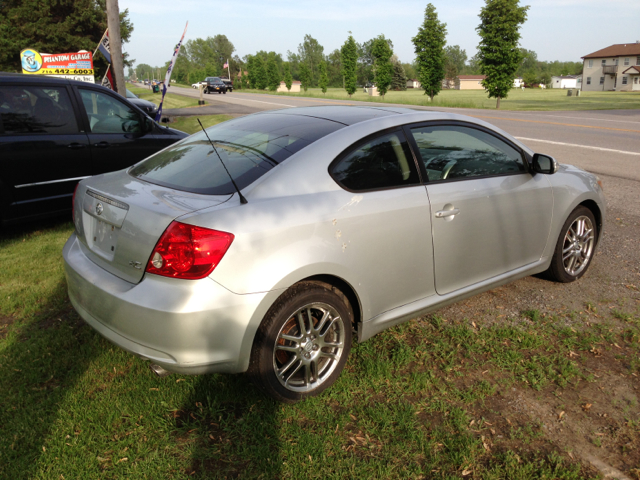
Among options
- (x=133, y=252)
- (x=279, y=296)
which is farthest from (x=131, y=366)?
(x=279, y=296)

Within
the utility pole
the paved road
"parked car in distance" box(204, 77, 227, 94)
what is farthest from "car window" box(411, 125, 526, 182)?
"parked car in distance" box(204, 77, 227, 94)

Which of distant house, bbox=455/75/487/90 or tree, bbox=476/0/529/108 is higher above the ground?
distant house, bbox=455/75/487/90

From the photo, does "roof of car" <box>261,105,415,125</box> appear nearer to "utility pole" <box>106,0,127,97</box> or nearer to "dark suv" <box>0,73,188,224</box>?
"dark suv" <box>0,73,188,224</box>

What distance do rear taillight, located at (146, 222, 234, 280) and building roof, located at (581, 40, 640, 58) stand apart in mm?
101594

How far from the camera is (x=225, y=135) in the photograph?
359 centimetres

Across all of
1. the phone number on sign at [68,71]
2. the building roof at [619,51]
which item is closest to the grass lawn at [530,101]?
the phone number on sign at [68,71]

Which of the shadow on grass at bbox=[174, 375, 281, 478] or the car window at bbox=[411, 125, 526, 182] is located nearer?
the shadow on grass at bbox=[174, 375, 281, 478]

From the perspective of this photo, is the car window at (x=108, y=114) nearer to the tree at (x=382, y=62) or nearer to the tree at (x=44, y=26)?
the tree at (x=44, y=26)

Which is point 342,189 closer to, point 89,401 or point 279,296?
point 279,296

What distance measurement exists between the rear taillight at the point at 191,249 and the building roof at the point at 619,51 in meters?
102

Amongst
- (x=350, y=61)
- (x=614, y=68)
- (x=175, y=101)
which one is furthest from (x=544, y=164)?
(x=614, y=68)

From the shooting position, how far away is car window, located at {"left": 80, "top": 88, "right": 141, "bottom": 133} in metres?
6.16

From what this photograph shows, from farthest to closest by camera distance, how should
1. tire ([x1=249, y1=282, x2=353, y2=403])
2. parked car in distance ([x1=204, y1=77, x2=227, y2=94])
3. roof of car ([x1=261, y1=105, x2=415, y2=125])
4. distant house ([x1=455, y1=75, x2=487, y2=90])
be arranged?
distant house ([x1=455, y1=75, x2=487, y2=90]) → parked car in distance ([x1=204, y1=77, x2=227, y2=94]) → roof of car ([x1=261, y1=105, x2=415, y2=125]) → tire ([x1=249, y1=282, x2=353, y2=403])

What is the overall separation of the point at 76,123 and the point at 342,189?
4.34 meters
